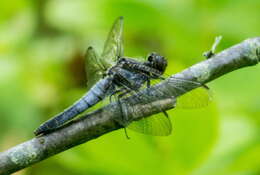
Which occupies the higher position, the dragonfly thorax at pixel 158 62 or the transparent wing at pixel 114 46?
the transparent wing at pixel 114 46

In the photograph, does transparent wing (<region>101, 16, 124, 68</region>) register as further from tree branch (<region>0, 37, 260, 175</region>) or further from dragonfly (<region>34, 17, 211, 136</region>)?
tree branch (<region>0, 37, 260, 175</region>)

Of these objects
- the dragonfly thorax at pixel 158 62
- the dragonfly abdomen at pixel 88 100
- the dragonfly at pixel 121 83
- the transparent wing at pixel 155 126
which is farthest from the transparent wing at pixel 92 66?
the transparent wing at pixel 155 126

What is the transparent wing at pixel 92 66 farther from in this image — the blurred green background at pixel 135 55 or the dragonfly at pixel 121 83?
the blurred green background at pixel 135 55

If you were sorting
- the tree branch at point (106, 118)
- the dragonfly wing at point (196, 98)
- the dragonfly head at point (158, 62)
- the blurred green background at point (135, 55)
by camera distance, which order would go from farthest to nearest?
the dragonfly head at point (158, 62) → the blurred green background at point (135, 55) → the dragonfly wing at point (196, 98) → the tree branch at point (106, 118)

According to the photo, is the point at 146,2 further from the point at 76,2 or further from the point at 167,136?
the point at 167,136

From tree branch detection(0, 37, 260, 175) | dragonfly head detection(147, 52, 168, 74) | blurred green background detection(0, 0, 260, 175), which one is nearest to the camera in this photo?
tree branch detection(0, 37, 260, 175)

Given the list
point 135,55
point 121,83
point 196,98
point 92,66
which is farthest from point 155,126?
point 135,55

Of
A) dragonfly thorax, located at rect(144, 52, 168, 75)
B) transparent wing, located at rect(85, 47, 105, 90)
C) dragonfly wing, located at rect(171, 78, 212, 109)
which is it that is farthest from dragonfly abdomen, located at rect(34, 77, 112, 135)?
dragonfly wing, located at rect(171, 78, 212, 109)
